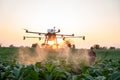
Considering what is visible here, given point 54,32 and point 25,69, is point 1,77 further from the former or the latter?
point 54,32

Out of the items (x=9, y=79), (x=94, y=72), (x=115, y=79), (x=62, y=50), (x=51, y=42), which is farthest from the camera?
(x=62, y=50)

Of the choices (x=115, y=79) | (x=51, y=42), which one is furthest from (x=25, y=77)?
(x=51, y=42)

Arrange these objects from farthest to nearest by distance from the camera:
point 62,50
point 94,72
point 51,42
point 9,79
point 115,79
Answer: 1. point 62,50
2. point 51,42
3. point 94,72
4. point 9,79
5. point 115,79

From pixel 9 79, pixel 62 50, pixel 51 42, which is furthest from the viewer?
pixel 62 50

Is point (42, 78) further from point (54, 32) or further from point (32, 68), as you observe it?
point (54, 32)

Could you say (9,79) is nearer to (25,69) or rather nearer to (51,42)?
(25,69)

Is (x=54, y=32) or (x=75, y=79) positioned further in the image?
(x=54, y=32)

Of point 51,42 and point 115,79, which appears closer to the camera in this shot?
point 115,79

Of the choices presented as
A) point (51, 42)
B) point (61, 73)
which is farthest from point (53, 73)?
point (51, 42)

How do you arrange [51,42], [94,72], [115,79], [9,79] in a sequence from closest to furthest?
[115,79], [9,79], [94,72], [51,42]
